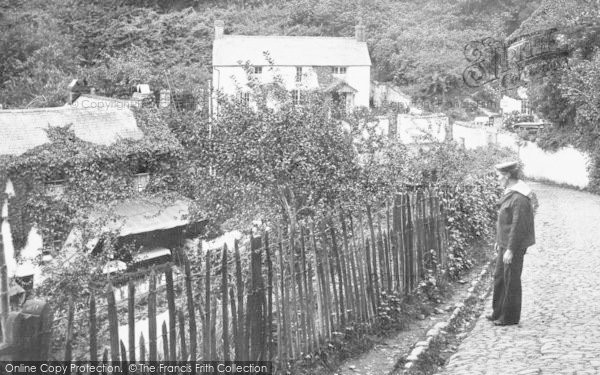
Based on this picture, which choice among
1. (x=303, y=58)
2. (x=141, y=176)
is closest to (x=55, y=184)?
(x=141, y=176)

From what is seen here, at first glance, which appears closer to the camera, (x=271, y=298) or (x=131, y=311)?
(x=131, y=311)

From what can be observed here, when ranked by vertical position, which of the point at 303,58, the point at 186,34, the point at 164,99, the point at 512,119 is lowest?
the point at 512,119

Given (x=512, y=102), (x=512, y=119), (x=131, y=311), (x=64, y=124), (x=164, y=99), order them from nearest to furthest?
(x=131, y=311), (x=64, y=124), (x=512, y=119), (x=164, y=99), (x=512, y=102)

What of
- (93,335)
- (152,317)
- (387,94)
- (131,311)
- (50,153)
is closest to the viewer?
(93,335)

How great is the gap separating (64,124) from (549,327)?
70.0ft

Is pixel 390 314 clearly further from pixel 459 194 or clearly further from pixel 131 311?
pixel 459 194

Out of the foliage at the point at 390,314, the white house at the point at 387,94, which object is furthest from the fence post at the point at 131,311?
the white house at the point at 387,94

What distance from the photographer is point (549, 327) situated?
7.19m

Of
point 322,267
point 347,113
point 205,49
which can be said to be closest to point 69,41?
point 205,49

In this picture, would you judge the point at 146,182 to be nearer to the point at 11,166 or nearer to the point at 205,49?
the point at 11,166

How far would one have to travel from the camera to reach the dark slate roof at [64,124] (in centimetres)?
2328

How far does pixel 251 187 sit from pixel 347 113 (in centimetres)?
291

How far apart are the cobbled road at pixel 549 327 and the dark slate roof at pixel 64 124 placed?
17.7 meters

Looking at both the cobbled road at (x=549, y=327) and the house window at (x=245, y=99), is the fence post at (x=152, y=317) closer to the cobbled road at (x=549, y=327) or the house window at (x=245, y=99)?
the cobbled road at (x=549, y=327)
